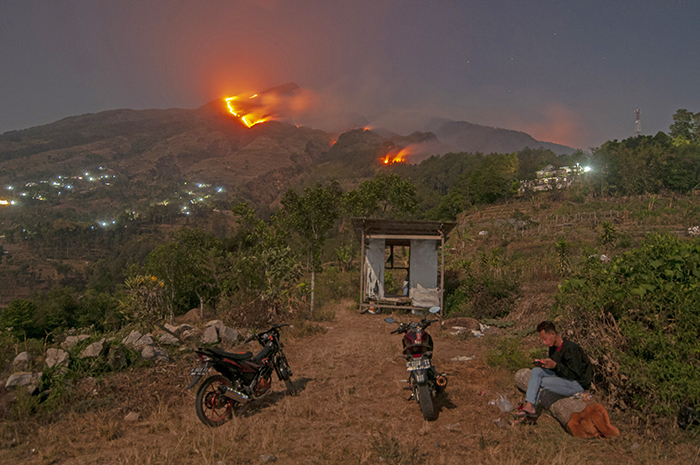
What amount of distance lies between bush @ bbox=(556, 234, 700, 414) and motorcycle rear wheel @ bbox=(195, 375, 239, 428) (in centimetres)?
509

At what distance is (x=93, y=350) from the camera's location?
6781mm

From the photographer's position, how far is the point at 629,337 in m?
4.94

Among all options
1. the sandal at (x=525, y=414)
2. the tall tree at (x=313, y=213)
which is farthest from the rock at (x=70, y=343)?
the tall tree at (x=313, y=213)

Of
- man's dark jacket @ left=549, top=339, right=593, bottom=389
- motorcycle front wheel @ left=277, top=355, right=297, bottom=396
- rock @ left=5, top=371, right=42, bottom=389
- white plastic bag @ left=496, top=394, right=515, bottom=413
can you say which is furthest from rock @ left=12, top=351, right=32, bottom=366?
man's dark jacket @ left=549, top=339, right=593, bottom=389

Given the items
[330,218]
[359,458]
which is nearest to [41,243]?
[330,218]

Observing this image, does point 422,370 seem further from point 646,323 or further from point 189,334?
point 189,334

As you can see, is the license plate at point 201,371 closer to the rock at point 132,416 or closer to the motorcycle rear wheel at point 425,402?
the rock at point 132,416

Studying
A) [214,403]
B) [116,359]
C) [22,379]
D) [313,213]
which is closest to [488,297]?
[313,213]

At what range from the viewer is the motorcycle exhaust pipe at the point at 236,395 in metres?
5.22

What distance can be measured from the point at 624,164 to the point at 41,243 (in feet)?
560

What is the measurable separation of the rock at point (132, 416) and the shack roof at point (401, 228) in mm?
9001

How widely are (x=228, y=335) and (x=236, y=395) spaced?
425 centimetres

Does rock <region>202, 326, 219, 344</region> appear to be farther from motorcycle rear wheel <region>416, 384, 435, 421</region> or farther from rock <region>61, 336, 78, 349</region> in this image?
motorcycle rear wheel <region>416, 384, 435, 421</region>

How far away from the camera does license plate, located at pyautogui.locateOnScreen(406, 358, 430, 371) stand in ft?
18.0
